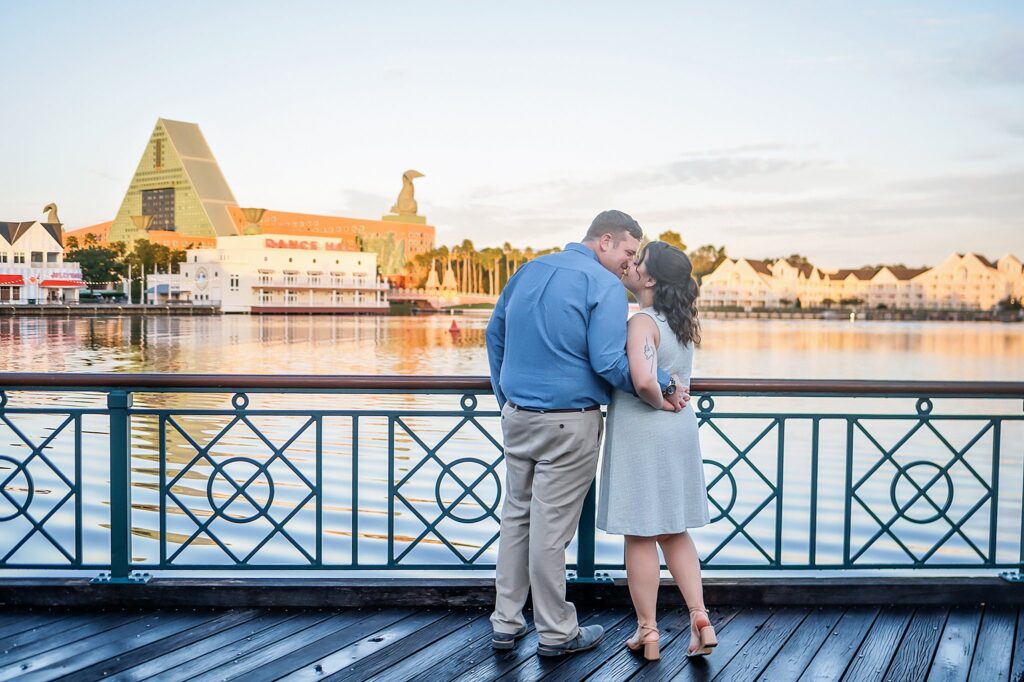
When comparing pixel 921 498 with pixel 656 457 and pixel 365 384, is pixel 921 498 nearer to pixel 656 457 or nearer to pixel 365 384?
pixel 656 457

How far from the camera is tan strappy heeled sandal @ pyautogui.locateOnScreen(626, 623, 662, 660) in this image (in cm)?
322

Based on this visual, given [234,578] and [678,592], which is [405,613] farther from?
[678,592]

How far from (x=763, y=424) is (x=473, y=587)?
16.5 metres

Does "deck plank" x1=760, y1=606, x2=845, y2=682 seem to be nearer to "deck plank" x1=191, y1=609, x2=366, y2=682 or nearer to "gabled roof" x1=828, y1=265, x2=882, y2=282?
"deck plank" x1=191, y1=609, x2=366, y2=682

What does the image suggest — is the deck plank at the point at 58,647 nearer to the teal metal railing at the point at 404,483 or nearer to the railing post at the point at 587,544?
the teal metal railing at the point at 404,483

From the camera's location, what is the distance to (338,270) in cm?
11094

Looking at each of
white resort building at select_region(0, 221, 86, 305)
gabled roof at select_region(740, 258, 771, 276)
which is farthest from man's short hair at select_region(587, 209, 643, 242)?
gabled roof at select_region(740, 258, 771, 276)

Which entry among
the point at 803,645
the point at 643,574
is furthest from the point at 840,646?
the point at 643,574

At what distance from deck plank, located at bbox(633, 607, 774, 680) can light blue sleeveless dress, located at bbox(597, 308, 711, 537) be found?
491 mm

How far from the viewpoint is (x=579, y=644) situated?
10.7 feet

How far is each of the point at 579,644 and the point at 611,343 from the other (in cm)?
116

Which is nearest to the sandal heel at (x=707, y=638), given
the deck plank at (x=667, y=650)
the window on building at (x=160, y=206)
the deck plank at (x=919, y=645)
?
the deck plank at (x=667, y=650)

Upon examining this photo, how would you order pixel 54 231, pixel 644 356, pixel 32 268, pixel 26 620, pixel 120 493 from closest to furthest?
pixel 644 356 → pixel 26 620 → pixel 120 493 → pixel 32 268 → pixel 54 231

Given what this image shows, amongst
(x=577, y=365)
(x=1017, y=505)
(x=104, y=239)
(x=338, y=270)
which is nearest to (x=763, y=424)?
(x=1017, y=505)
